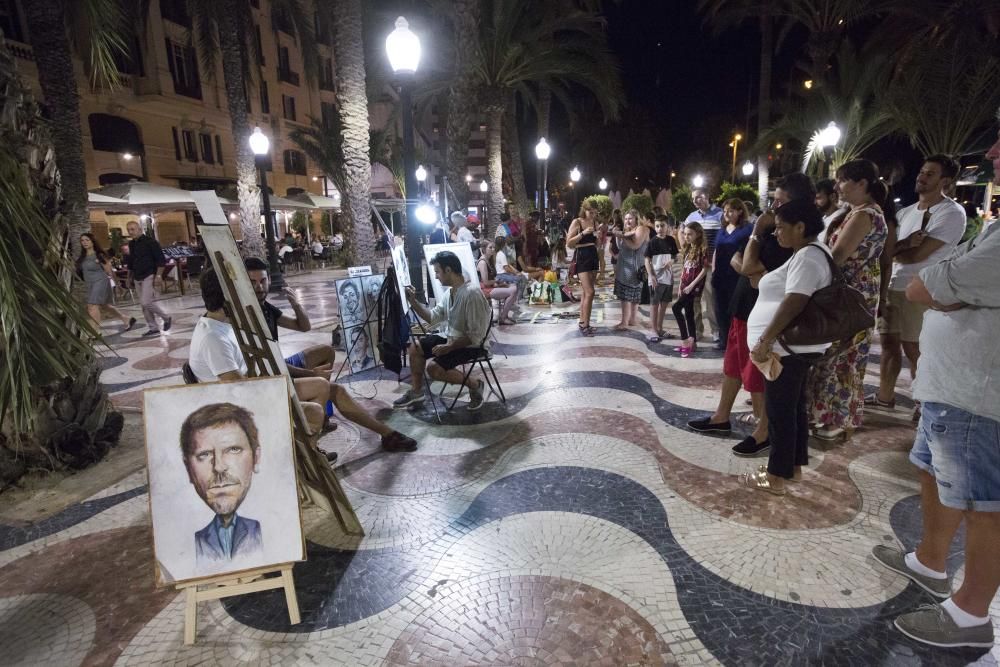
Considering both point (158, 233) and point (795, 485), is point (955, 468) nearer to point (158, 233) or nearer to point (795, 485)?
point (795, 485)

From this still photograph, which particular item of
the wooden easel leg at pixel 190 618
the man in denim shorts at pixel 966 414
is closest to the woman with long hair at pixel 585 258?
the man in denim shorts at pixel 966 414

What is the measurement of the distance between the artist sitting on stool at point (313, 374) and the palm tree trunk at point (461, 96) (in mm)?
8273

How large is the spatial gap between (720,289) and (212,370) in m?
5.12

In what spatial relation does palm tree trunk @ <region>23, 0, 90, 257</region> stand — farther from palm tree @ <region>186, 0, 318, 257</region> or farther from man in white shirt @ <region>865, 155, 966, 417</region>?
man in white shirt @ <region>865, 155, 966, 417</region>

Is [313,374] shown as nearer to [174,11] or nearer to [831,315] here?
[831,315]

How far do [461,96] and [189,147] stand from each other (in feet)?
67.5

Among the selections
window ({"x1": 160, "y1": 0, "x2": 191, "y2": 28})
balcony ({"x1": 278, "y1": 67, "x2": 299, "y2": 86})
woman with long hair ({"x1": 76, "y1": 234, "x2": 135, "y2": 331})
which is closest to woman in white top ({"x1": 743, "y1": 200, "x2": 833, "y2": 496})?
woman with long hair ({"x1": 76, "y1": 234, "x2": 135, "y2": 331})

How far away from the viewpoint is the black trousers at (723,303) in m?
5.88

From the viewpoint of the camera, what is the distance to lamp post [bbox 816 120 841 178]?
46.7ft

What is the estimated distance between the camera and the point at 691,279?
6.50 metres

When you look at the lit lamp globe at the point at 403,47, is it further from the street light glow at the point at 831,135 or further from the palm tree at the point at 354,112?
the street light glow at the point at 831,135

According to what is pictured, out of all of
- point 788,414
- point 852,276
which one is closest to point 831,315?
point 788,414

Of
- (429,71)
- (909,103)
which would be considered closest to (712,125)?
(429,71)

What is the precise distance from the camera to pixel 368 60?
2197 centimetres
